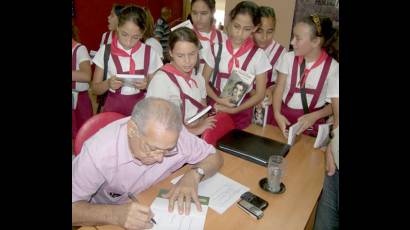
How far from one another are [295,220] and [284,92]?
1.42m

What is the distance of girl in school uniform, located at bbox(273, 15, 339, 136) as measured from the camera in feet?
9.02

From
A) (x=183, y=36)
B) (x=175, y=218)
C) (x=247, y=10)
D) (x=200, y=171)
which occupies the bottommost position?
(x=175, y=218)

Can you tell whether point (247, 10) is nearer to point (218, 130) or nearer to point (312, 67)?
point (312, 67)

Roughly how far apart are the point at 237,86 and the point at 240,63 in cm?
31

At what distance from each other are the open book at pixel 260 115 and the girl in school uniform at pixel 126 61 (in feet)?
3.31

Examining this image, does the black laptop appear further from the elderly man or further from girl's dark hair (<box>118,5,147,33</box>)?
girl's dark hair (<box>118,5,147,33</box>)

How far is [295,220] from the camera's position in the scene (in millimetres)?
1775

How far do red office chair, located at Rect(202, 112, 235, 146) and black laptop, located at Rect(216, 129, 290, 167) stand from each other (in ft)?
0.12

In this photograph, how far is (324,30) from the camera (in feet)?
9.11

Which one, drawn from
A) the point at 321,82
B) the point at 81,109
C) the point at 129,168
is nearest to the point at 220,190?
the point at 129,168
